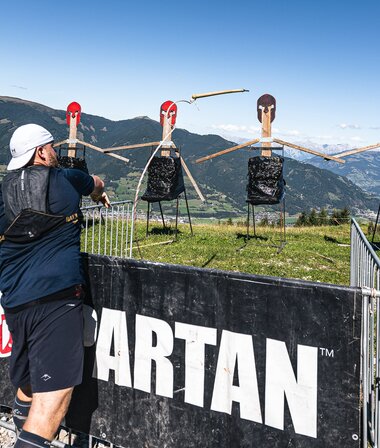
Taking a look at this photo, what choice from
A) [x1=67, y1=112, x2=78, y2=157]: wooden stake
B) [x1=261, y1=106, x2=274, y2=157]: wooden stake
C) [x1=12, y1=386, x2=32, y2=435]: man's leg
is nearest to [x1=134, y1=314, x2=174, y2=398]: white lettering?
[x1=12, y1=386, x2=32, y2=435]: man's leg

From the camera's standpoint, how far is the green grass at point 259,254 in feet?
31.8

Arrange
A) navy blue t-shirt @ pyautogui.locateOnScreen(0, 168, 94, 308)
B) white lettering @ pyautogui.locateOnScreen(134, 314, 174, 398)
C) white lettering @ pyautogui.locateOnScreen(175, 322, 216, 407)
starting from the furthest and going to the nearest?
white lettering @ pyautogui.locateOnScreen(134, 314, 174, 398) < white lettering @ pyautogui.locateOnScreen(175, 322, 216, 407) < navy blue t-shirt @ pyautogui.locateOnScreen(0, 168, 94, 308)

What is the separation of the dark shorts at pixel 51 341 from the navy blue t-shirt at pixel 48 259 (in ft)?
0.29

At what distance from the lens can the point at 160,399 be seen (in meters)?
2.90

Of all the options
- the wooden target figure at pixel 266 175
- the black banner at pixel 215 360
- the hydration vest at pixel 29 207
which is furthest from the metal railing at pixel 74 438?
the wooden target figure at pixel 266 175

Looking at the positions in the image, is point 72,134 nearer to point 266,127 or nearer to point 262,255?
point 266,127

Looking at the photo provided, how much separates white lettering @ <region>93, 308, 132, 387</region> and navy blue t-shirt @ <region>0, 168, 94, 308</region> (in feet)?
1.97

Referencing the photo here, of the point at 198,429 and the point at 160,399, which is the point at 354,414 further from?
the point at 160,399

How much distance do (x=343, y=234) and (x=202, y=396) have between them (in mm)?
15457

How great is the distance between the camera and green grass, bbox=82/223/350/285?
31.8ft

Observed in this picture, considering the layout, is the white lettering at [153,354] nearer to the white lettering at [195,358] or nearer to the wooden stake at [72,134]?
the white lettering at [195,358]

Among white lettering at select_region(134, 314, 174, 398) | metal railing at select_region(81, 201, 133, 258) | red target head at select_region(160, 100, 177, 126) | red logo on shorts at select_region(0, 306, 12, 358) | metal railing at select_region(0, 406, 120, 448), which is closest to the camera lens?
white lettering at select_region(134, 314, 174, 398)

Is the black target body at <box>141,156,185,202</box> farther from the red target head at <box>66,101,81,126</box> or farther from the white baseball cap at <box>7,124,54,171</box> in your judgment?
the white baseball cap at <box>7,124,54,171</box>

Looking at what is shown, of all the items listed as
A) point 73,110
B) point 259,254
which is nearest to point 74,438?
point 259,254
